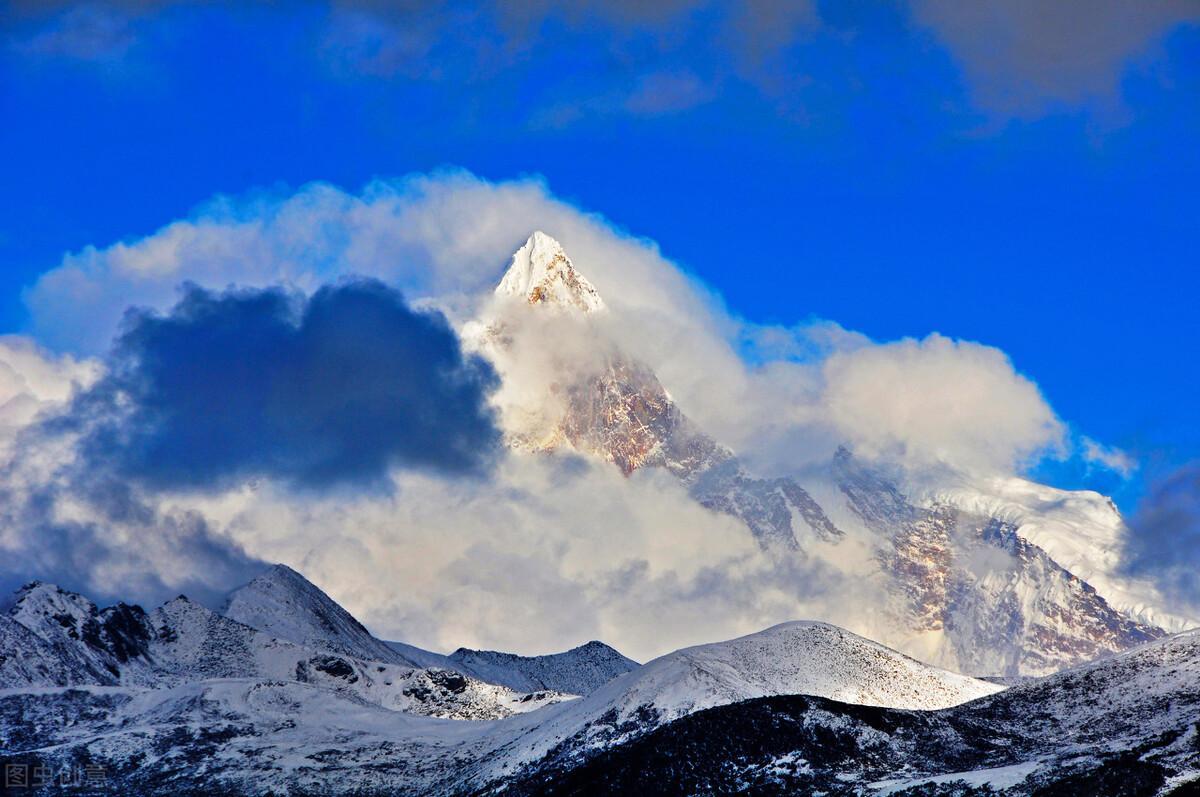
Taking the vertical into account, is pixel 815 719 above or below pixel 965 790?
above

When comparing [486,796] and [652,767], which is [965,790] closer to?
[652,767]

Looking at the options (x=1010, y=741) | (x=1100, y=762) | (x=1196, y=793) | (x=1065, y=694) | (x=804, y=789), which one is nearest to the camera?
(x=1196, y=793)

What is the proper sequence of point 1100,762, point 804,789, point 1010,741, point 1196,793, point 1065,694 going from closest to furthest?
1. point 1196,793
2. point 1100,762
3. point 804,789
4. point 1010,741
5. point 1065,694

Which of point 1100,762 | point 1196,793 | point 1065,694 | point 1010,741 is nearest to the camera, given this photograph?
point 1196,793

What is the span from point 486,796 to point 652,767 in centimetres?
2623

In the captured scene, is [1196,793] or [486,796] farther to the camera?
[486,796]

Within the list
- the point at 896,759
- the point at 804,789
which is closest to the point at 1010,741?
the point at 896,759

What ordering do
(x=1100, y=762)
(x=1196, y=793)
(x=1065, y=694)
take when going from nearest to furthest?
(x=1196, y=793)
(x=1100, y=762)
(x=1065, y=694)

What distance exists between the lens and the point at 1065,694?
646ft

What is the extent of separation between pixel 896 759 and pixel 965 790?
26710 millimetres

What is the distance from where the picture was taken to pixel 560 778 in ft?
618

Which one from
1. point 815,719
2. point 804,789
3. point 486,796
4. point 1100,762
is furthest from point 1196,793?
point 486,796

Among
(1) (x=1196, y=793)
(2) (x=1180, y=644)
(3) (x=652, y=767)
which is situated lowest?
(1) (x=1196, y=793)

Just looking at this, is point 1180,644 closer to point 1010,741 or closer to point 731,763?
point 1010,741
